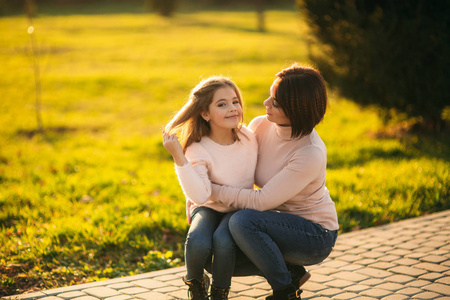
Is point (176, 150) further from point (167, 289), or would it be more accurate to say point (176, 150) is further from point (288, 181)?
point (167, 289)

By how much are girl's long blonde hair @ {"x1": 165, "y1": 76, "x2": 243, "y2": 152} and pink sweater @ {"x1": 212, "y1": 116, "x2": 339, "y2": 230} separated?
260 millimetres

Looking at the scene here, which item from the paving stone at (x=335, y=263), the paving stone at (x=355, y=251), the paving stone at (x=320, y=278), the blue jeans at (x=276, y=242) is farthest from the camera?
the paving stone at (x=355, y=251)

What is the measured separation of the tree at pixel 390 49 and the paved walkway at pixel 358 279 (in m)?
3.66

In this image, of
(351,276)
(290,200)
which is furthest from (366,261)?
(290,200)

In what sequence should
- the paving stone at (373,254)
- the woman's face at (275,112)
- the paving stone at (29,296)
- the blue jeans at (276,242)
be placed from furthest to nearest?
the paving stone at (373,254), the paving stone at (29,296), the woman's face at (275,112), the blue jeans at (276,242)

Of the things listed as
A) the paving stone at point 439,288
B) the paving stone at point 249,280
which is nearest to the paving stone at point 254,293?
the paving stone at point 249,280

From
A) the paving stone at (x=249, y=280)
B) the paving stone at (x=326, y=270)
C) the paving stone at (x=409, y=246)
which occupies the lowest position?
the paving stone at (x=249, y=280)

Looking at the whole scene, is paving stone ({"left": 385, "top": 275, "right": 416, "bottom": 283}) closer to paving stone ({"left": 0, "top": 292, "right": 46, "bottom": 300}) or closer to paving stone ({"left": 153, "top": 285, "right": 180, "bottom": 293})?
paving stone ({"left": 153, "top": 285, "right": 180, "bottom": 293})

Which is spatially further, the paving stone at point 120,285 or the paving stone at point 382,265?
the paving stone at point 382,265

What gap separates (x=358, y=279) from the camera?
396 cm

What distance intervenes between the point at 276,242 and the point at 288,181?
40 centimetres

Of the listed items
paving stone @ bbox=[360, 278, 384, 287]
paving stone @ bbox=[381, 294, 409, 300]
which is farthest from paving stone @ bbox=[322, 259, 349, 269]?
paving stone @ bbox=[381, 294, 409, 300]

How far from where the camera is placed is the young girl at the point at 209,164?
3232mm

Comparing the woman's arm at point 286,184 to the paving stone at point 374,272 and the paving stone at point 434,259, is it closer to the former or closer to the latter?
the paving stone at point 374,272
